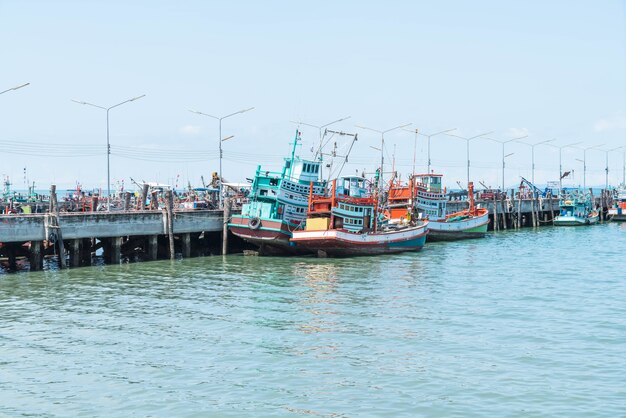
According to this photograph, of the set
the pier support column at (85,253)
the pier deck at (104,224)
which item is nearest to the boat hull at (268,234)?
the pier deck at (104,224)

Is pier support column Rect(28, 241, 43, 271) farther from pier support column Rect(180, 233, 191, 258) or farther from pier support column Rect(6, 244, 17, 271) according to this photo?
pier support column Rect(180, 233, 191, 258)

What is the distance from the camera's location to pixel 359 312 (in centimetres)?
3472

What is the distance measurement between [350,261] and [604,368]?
1258 inches

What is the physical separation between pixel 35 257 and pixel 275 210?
17.6 metres

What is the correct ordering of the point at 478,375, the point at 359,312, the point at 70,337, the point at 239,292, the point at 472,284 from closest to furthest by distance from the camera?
1. the point at 478,375
2. the point at 70,337
3. the point at 359,312
4. the point at 239,292
5. the point at 472,284

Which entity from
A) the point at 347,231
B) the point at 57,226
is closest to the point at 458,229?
the point at 347,231

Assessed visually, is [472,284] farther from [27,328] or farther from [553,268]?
[27,328]

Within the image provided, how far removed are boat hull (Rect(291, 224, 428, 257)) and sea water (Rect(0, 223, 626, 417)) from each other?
658 cm

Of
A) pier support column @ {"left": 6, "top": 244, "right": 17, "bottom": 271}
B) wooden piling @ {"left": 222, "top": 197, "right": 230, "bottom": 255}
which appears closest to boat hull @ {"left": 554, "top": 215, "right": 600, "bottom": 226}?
wooden piling @ {"left": 222, "top": 197, "right": 230, "bottom": 255}

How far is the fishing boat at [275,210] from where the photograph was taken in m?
57.0

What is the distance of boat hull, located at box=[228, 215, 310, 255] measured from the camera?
5678 centimetres

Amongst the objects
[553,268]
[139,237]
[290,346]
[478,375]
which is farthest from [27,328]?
[553,268]

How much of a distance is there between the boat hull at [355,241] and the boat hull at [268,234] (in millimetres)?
959

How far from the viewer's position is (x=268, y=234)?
187ft
